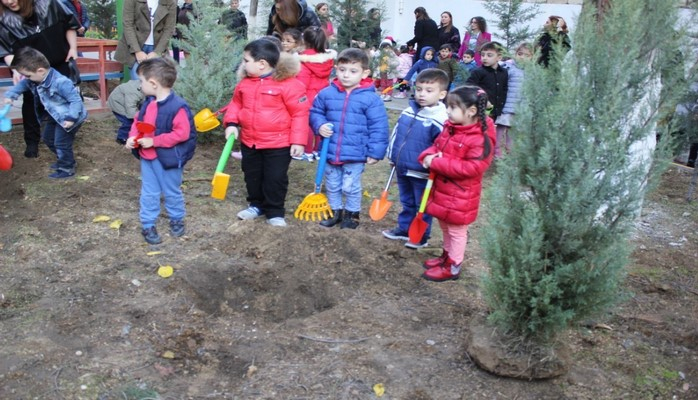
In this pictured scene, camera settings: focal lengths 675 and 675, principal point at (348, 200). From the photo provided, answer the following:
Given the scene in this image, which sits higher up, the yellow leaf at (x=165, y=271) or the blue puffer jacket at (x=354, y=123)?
the blue puffer jacket at (x=354, y=123)

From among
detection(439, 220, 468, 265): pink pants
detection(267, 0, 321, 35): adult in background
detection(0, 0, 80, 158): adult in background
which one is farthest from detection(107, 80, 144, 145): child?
detection(439, 220, 468, 265): pink pants

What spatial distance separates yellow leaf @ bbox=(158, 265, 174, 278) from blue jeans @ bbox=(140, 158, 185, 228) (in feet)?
2.10

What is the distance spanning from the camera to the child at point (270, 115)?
5191 mm

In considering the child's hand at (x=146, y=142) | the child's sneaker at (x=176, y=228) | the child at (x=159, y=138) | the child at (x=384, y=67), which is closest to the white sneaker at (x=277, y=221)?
the child's sneaker at (x=176, y=228)

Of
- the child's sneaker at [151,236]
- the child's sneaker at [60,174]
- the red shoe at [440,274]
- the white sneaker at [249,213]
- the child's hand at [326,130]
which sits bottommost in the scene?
the child's sneaker at [60,174]

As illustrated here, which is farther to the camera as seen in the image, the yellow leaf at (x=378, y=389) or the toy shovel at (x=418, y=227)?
the toy shovel at (x=418, y=227)

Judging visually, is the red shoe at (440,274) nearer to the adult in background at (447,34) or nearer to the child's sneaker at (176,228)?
the child's sneaker at (176,228)

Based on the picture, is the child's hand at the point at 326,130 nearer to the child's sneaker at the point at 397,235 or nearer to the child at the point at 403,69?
the child's sneaker at the point at 397,235

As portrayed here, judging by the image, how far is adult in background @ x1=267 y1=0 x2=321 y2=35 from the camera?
24.8ft

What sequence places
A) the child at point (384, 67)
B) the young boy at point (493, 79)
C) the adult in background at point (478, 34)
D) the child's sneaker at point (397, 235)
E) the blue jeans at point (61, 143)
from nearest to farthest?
the child's sneaker at point (397, 235) < the blue jeans at point (61, 143) < the young boy at point (493, 79) < the adult in background at point (478, 34) < the child at point (384, 67)

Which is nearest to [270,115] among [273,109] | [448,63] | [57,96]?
[273,109]

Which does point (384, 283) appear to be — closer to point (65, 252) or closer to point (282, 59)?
point (282, 59)

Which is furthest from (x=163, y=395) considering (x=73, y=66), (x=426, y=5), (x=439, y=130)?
(x=426, y=5)

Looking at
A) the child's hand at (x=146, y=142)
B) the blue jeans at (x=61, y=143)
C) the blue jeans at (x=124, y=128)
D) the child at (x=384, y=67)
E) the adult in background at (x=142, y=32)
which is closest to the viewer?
the child's hand at (x=146, y=142)
